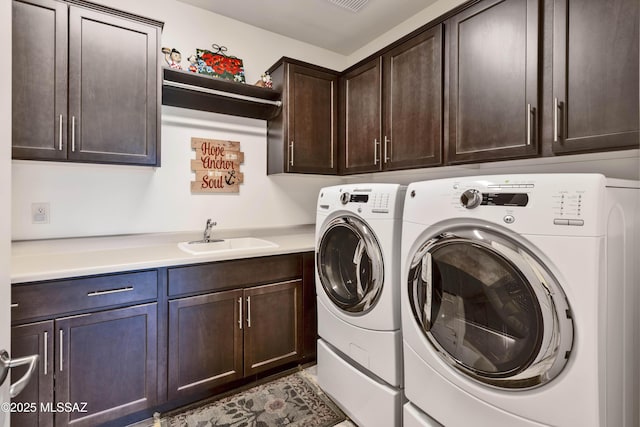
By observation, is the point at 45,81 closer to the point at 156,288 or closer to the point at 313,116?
the point at 156,288

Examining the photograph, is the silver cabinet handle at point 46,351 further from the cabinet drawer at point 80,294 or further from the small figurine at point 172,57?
the small figurine at point 172,57

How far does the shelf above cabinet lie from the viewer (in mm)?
2014

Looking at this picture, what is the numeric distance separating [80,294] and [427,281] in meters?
1.58

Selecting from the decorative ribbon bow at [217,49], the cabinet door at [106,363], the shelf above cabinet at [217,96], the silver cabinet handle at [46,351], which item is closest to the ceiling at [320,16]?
the decorative ribbon bow at [217,49]

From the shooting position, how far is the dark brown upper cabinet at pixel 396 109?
186cm

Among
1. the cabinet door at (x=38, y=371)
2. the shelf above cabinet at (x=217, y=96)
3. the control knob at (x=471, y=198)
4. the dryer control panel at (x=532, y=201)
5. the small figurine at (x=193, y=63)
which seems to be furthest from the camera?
the small figurine at (x=193, y=63)

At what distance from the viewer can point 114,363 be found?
1528 millimetres

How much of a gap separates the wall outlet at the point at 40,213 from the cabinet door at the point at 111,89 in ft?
1.44

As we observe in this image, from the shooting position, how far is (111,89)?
1705 millimetres

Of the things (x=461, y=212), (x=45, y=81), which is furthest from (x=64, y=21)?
(x=461, y=212)

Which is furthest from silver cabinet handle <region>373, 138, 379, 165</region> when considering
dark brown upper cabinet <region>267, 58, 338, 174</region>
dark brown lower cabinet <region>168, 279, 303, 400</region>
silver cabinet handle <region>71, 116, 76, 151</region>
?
silver cabinet handle <region>71, 116, 76, 151</region>

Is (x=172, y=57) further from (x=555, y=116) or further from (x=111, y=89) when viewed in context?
(x=555, y=116)

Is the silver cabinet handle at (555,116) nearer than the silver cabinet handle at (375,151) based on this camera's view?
Yes

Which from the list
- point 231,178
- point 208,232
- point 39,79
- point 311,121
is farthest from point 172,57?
point 208,232
